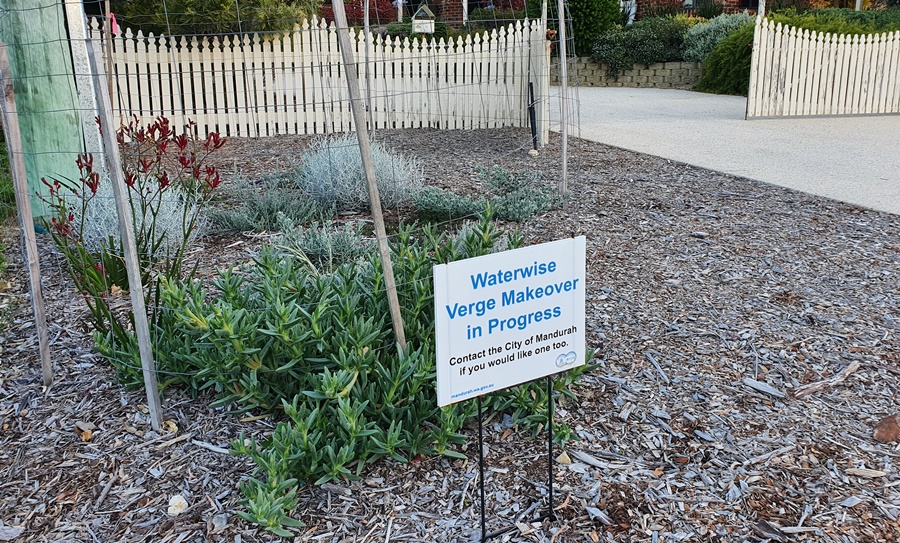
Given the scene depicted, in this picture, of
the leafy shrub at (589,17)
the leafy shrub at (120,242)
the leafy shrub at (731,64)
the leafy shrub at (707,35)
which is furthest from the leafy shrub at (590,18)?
the leafy shrub at (120,242)

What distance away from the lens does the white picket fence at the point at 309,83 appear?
35.0 feet

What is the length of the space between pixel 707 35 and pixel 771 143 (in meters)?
10.3

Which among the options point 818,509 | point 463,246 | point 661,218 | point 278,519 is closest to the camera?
point 278,519

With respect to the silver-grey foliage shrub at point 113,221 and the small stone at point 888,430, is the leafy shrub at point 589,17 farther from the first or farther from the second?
the small stone at point 888,430

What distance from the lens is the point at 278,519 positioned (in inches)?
99.3

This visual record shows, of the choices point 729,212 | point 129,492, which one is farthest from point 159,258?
point 729,212

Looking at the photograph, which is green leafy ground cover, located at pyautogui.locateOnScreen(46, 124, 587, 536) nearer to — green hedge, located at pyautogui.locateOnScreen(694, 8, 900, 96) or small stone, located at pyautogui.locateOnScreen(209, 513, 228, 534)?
small stone, located at pyautogui.locateOnScreen(209, 513, 228, 534)

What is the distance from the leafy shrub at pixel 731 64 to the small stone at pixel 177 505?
1561 cm

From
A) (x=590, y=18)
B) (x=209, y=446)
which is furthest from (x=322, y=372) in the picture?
(x=590, y=18)

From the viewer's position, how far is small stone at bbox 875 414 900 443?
3121 millimetres

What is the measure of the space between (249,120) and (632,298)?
7.83 meters

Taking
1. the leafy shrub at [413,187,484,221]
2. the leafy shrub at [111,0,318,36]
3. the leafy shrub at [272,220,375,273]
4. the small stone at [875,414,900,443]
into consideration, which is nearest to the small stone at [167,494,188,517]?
the leafy shrub at [272,220,375,273]

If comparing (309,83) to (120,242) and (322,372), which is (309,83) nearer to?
(120,242)

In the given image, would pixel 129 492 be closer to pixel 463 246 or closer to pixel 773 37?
pixel 463 246
